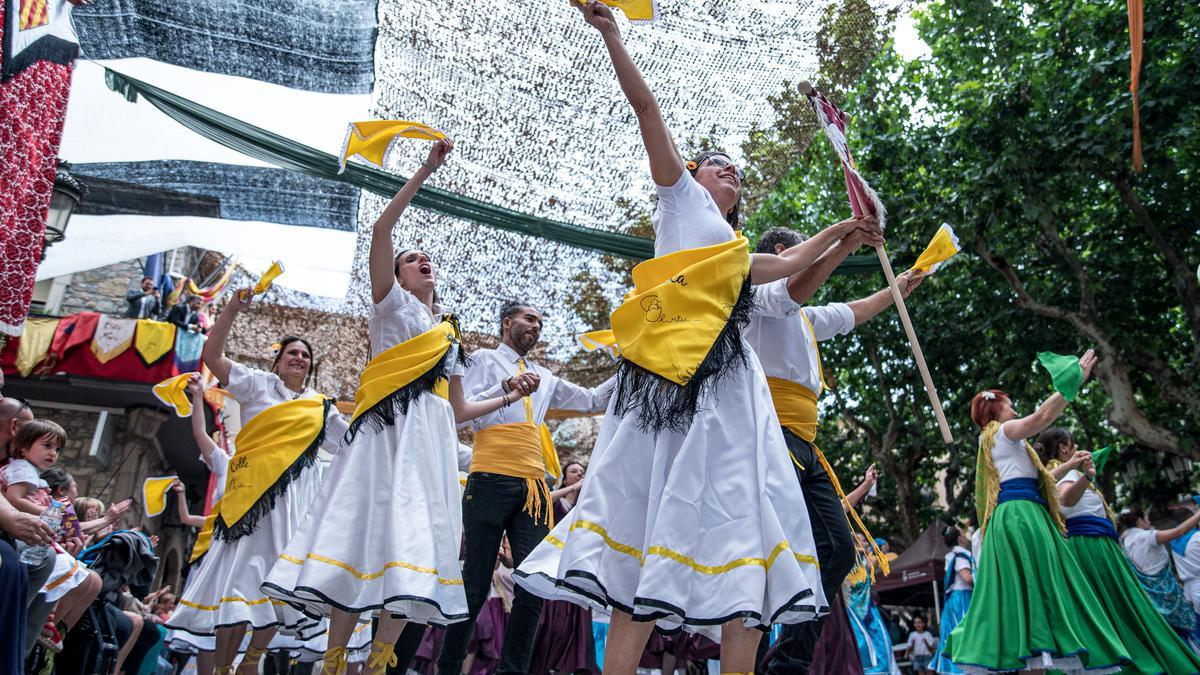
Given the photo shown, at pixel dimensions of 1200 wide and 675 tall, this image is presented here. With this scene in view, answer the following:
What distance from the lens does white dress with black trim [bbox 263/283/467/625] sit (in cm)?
352

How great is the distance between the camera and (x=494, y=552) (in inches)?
183

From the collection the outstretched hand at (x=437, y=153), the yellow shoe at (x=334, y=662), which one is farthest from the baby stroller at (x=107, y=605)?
the outstretched hand at (x=437, y=153)

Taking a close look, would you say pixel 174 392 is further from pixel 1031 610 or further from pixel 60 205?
pixel 1031 610

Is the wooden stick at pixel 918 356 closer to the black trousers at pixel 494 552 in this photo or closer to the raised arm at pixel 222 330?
the black trousers at pixel 494 552

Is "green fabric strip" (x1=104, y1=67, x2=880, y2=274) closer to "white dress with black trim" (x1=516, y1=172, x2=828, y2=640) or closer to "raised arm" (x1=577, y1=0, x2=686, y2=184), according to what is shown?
"raised arm" (x1=577, y1=0, x2=686, y2=184)

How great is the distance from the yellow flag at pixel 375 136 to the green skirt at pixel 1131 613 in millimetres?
4418

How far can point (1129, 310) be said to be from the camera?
12742mm

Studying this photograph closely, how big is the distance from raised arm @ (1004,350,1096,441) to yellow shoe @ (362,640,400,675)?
11.7 feet

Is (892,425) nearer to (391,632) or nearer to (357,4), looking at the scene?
(357,4)

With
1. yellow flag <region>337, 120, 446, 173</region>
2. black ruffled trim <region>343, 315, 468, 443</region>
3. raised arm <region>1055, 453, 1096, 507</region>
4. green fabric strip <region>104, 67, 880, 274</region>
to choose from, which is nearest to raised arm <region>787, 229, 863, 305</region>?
black ruffled trim <region>343, 315, 468, 443</region>

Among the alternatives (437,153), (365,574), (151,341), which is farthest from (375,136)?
(151,341)

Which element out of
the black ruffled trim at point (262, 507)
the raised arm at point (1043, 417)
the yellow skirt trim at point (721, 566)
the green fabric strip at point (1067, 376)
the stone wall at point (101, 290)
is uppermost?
the stone wall at point (101, 290)

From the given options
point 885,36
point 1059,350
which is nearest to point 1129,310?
point 1059,350

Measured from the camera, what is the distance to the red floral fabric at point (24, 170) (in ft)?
15.4
